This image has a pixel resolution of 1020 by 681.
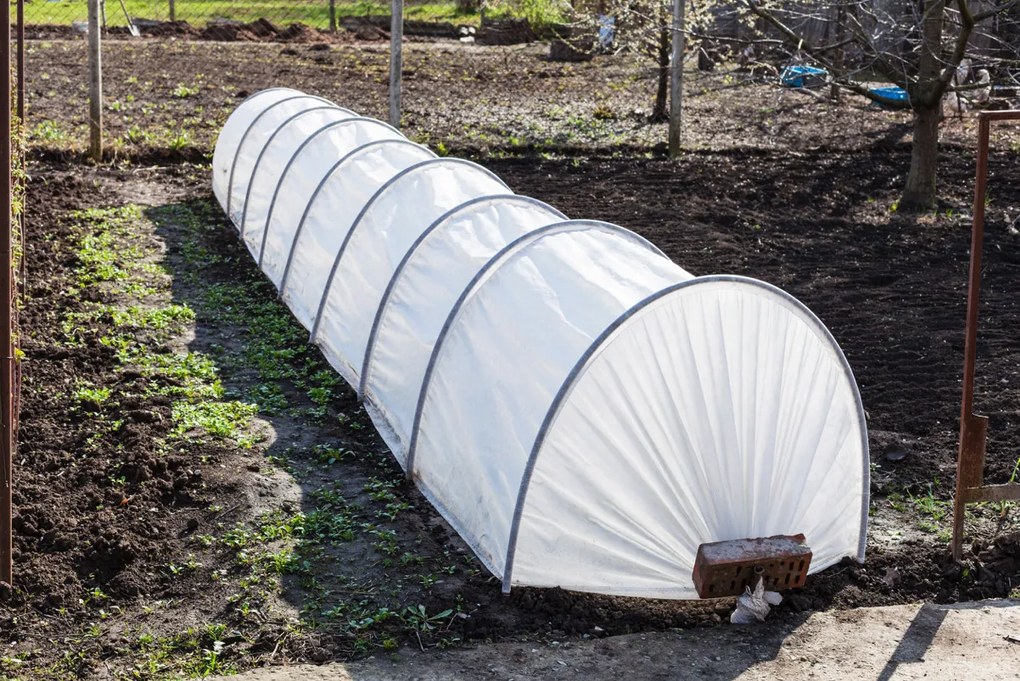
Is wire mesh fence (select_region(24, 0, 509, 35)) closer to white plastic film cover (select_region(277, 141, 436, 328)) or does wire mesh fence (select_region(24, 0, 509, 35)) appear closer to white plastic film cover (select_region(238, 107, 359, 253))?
white plastic film cover (select_region(238, 107, 359, 253))

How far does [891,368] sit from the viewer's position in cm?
903

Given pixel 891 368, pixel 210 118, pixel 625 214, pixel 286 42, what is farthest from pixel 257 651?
pixel 286 42

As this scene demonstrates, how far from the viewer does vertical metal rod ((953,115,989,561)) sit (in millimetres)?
6188

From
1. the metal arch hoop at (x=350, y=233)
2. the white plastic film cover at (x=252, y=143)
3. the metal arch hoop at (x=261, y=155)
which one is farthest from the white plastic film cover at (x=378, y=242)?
the white plastic film cover at (x=252, y=143)

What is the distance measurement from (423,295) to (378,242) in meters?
1.25

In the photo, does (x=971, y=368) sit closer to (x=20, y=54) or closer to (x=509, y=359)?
(x=509, y=359)

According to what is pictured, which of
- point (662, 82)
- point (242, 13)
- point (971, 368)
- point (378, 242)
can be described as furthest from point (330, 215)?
point (242, 13)

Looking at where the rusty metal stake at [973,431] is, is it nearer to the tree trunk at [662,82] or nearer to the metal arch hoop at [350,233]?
the metal arch hoop at [350,233]

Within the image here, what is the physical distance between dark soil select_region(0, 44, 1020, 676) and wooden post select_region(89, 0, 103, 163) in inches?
18.6

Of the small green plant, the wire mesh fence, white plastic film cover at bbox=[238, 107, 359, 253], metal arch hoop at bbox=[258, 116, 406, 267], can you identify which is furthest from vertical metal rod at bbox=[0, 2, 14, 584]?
the wire mesh fence

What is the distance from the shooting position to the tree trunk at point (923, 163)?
538 inches

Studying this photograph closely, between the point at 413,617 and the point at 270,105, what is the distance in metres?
9.19

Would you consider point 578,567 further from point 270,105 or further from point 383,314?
point 270,105

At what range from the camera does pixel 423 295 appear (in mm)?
7773
